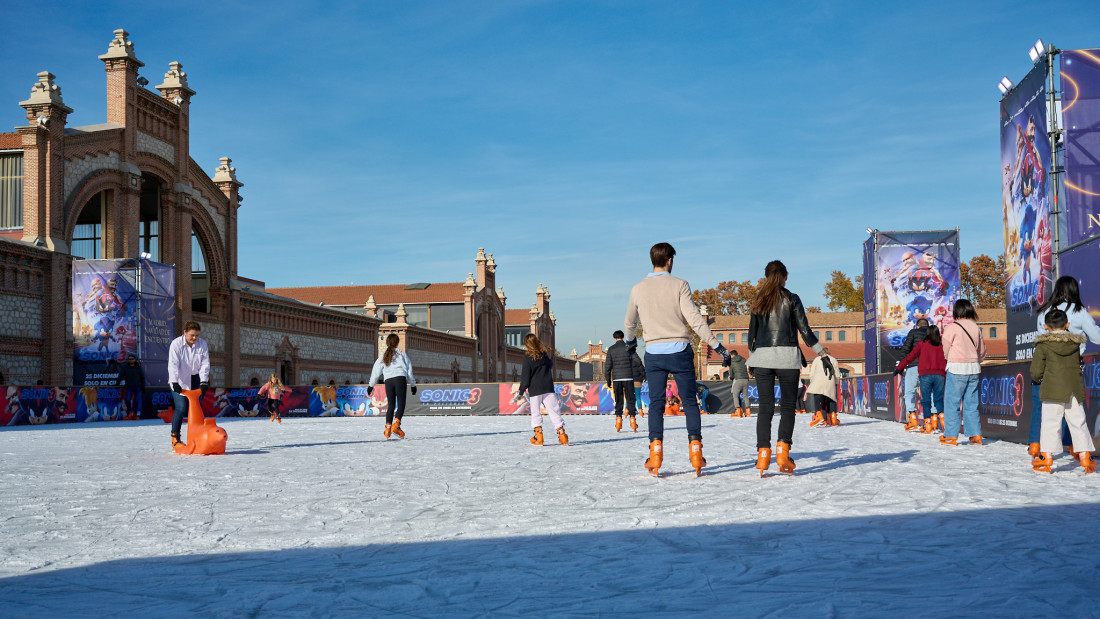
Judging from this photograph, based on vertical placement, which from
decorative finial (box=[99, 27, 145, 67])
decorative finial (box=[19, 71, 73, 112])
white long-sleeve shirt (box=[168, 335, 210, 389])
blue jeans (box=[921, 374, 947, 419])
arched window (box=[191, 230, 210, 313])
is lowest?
blue jeans (box=[921, 374, 947, 419])

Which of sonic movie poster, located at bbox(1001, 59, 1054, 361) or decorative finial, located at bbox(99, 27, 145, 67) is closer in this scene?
sonic movie poster, located at bbox(1001, 59, 1054, 361)

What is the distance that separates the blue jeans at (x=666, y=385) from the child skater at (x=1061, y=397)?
122 inches

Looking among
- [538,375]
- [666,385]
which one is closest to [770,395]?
[666,385]

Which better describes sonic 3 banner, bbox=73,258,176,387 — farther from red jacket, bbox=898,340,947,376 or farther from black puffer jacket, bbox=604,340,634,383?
red jacket, bbox=898,340,947,376

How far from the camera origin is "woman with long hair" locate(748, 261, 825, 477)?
7383mm

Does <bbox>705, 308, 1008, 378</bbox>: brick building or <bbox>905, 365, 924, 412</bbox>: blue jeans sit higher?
<bbox>705, 308, 1008, 378</bbox>: brick building

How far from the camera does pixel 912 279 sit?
32.1 meters

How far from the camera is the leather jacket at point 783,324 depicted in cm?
741

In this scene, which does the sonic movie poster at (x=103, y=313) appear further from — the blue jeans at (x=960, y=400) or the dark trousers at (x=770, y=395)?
the dark trousers at (x=770, y=395)

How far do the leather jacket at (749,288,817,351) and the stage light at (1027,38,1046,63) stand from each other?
14717 millimetres

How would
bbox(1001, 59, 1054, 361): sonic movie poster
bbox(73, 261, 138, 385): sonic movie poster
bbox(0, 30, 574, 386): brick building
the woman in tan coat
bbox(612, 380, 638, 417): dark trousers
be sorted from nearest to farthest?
bbox(612, 380, 638, 417): dark trousers < the woman in tan coat < bbox(1001, 59, 1054, 361): sonic movie poster < bbox(73, 261, 138, 385): sonic movie poster < bbox(0, 30, 574, 386): brick building

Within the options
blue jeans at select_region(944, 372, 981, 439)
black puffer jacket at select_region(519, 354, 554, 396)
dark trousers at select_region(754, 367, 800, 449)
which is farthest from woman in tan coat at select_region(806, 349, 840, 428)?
dark trousers at select_region(754, 367, 800, 449)

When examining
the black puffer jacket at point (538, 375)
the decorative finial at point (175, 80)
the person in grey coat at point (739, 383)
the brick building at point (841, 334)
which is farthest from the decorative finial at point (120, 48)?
the brick building at point (841, 334)

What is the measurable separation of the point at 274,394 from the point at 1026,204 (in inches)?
779
